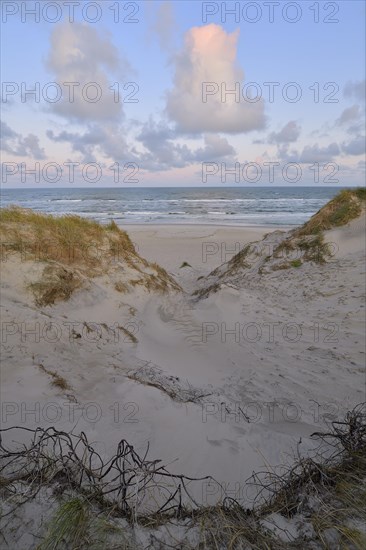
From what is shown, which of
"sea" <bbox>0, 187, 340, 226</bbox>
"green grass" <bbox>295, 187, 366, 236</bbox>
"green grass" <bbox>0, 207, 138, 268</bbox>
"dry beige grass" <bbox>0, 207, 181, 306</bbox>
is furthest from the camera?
"sea" <bbox>0, 187, 340, 226</bbox>

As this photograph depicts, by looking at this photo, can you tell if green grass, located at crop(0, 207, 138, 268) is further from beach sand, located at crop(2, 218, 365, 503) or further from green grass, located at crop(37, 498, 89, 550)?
green grass, located at crop(37, 498, 89, 550)

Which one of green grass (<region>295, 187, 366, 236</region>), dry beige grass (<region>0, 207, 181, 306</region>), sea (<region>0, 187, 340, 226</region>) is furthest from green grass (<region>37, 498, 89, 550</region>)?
sea (<region>0, 187, 340, 226</region>)

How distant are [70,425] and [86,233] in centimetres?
536

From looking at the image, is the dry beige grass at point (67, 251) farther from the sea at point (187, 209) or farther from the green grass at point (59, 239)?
the sea at point (187, 209)

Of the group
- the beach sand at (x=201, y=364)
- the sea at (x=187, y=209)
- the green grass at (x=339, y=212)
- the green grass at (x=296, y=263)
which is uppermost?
the sea at (x=187, y=209)

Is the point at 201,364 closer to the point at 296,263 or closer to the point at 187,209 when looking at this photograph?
the point at 296,263

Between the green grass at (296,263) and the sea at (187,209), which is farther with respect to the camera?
the sea at (187,209)

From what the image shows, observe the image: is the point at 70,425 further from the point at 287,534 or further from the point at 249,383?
the point at 249,383

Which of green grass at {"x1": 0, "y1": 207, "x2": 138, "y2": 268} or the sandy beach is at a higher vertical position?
green grass at {"x1": 0, "y1": 207, "x2": 138, "y2": 268}

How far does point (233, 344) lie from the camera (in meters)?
5.91

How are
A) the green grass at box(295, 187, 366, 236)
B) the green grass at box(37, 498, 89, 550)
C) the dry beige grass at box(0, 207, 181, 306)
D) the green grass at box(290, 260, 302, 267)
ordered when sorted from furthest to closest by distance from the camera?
1. the green grass at box(295, 187, 366, 236)
2. the green grass at box(290, 260, 302, 267)
3. the dry beige grass at box(0, 207, 181, 306)
4. the green grass at box(37, 498, 89, 550)

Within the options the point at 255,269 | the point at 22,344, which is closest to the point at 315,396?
the point at 22,344

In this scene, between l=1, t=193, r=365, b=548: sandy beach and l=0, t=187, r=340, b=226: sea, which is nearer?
l=1, t=193, r=365, b=548: sandy beach

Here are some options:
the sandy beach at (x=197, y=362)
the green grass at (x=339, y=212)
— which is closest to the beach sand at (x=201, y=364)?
the sandy beach at (x=197, y=362)
